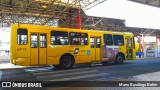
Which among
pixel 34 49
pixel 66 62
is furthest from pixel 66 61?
pixel 34 49

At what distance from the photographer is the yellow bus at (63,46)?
46.9 ft

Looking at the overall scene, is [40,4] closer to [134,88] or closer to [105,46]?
[105,46]

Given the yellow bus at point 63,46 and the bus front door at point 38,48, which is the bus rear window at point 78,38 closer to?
the yellow bus at point 63,46

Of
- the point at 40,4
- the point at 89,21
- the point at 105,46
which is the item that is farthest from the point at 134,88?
the point at 89,21

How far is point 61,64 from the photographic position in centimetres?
1597

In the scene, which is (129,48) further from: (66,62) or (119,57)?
(66,62)

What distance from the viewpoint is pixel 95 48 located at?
18.1 meters

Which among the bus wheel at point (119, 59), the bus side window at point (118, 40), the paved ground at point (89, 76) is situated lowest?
the paved ground at point (89, 76)

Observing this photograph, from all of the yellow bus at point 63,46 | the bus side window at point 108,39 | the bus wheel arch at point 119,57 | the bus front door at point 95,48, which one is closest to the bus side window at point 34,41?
the yellow bus at point 63,46

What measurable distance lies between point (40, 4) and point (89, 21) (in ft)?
34.8

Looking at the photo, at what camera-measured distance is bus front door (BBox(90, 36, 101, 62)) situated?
17.9m

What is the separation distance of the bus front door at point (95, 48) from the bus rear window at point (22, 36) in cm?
547

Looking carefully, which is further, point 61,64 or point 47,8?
point 47,8

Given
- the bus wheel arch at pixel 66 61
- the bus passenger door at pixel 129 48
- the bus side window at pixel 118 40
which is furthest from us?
the bus passenger door at pixel 129 48
